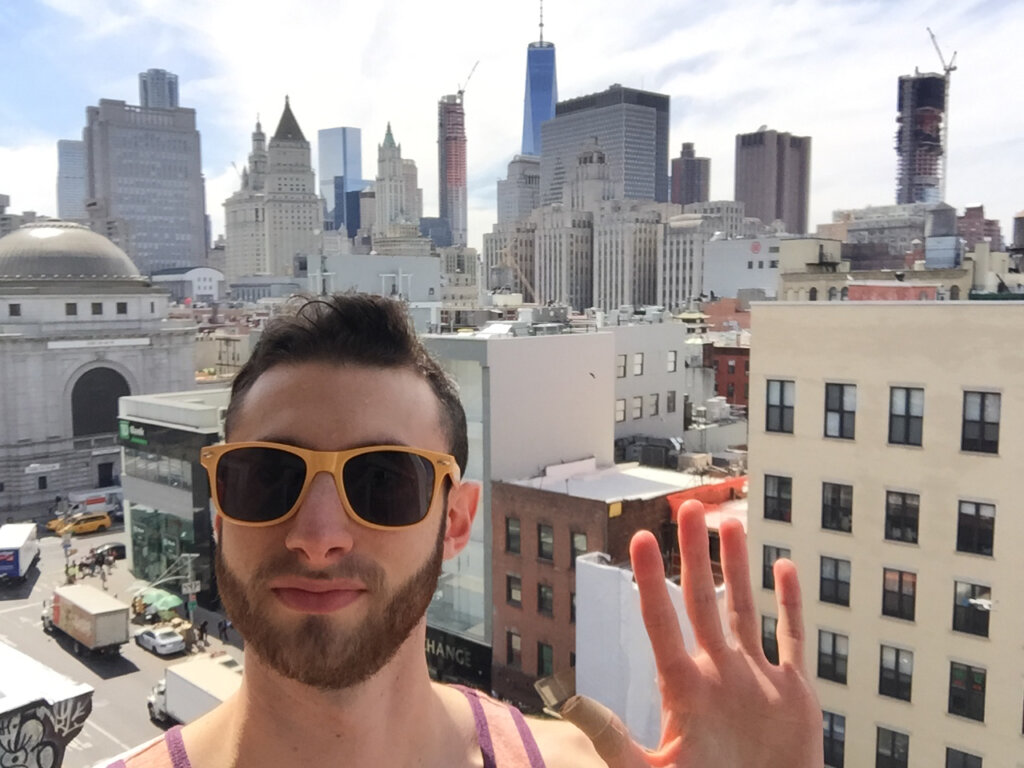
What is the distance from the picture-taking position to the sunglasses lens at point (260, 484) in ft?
8.99

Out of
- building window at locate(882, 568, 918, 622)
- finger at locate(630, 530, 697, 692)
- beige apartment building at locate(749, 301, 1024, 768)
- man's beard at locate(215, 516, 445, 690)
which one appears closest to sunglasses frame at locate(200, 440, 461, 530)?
man's beard at locate(215, 516, 445, 690)

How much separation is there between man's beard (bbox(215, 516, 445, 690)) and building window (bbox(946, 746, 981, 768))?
21527mm

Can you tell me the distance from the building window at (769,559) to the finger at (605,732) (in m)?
21.1

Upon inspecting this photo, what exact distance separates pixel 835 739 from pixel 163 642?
26.7 metres

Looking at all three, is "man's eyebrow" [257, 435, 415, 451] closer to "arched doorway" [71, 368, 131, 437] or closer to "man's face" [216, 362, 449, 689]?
"man's face" [216, 362, 449, 689]

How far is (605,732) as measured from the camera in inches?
112

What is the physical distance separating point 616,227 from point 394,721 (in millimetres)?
178663

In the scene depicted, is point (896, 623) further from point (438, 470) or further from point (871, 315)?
point (438, 470)

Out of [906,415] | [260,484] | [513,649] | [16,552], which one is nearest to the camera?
[260,484]

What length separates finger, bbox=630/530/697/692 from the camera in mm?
3133

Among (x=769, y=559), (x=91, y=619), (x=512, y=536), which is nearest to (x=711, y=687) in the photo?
(x=769, y=559)

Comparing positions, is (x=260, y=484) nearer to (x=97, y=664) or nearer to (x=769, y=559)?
(x=769, y=559)

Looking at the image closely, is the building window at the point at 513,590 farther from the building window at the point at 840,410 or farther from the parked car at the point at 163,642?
the parked car at the point at 163,642

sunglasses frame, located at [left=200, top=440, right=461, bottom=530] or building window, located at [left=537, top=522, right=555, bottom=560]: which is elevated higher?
sunglasses frame, located at [left=200, top=440, right=461, bottom=530]
